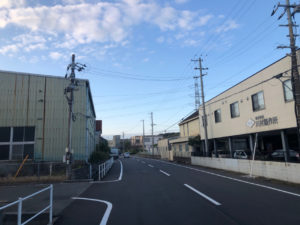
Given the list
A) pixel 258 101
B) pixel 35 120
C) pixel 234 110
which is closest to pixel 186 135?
pixel 234 110

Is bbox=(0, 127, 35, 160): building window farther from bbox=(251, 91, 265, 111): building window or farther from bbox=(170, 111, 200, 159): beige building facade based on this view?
bbox=(170, 111, 200, 159): beige building facade

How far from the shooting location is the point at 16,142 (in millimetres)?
21062

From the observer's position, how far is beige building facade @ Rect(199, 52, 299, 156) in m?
15.4

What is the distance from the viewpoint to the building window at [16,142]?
68.0 feet

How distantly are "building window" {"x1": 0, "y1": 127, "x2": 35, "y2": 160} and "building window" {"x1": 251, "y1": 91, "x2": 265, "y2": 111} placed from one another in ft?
66.2

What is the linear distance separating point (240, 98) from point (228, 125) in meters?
3.51

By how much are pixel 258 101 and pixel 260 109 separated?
2.56ft

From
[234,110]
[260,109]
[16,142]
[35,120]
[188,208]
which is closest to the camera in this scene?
[188,208]

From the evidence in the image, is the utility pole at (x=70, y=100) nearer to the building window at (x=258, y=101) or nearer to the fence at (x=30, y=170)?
Result: the fence at (x=30, y=170)

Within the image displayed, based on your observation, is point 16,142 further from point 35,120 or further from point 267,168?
point 267,168

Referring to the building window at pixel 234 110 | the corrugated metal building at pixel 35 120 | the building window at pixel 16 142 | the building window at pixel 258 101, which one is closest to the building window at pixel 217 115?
the building window at pixel 234 110

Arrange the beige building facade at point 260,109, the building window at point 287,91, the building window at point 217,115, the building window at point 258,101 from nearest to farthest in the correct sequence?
1. the building window at point 287,91
2. the beige building facade at point 260,109
3. the building window at point 258,101
4. the building window at point 217,115

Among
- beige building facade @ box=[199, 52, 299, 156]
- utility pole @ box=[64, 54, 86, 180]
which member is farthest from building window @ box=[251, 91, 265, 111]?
utility pole @ box=[64, 54, 86, 180]

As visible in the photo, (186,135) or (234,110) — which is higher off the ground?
(234,110)
